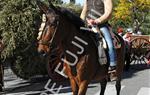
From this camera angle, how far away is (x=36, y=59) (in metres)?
12.6

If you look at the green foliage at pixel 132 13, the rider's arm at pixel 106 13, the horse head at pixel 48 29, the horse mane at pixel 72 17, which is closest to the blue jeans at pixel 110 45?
the rider's arm at pixel 106 13

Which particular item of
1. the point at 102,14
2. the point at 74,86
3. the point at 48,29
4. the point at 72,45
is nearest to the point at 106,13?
the point at 102,14

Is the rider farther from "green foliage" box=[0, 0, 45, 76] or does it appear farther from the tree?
the tree

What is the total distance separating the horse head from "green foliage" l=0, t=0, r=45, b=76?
5.59 metres

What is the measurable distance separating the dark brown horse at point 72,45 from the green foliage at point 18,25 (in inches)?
204

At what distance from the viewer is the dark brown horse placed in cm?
580

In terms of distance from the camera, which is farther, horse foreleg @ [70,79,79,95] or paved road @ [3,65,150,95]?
paved road @ [3,65,150,95]

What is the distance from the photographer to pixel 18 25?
1155 cm

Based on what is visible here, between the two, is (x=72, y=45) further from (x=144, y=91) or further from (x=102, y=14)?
(x=144, y=91)

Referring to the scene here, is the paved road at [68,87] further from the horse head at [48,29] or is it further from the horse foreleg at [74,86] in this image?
the horse head at [48,29]

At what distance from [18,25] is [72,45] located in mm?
5613

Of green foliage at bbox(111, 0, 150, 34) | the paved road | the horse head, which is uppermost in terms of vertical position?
the horse head

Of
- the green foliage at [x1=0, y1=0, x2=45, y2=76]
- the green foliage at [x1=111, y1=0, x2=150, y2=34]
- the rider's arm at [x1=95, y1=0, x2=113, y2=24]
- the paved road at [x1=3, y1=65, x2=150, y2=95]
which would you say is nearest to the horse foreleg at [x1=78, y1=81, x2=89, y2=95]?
the rider's arm at [x1=95, y1=0, x2=113, y2=24]

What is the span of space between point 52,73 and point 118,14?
4503 cm
